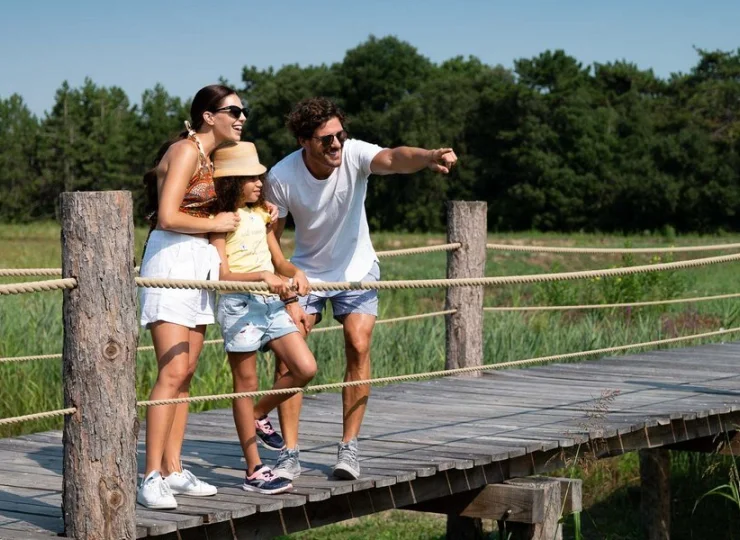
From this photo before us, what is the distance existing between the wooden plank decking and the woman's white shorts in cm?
64

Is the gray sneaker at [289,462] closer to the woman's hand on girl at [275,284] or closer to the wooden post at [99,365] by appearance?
the woman's hand on girl at [275,284]

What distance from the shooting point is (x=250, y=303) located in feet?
14.8

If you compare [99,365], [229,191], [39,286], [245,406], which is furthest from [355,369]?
[39,286]

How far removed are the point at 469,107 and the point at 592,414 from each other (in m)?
52.2

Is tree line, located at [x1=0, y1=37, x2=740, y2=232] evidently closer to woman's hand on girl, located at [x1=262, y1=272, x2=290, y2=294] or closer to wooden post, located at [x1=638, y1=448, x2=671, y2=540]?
wooden post, located at [x1=638, y1=448, x2=671, y2=540]

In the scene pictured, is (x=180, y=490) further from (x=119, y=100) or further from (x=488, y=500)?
(x=119, y=100)

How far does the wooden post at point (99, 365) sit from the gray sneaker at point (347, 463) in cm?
96

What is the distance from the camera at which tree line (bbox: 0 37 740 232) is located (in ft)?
164

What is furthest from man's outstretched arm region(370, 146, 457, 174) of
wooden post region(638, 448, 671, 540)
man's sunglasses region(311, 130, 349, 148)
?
wooden post region(638, 448, 671, 540)

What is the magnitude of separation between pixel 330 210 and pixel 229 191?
0.65m

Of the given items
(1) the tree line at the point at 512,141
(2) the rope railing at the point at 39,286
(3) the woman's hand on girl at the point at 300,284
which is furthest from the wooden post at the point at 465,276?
(1) the tree line at the point at 512,141

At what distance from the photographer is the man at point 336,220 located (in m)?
4.67

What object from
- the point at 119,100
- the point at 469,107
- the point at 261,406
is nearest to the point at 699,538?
the point at 261,406

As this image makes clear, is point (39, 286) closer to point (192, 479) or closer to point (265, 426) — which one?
point (192, 479)
